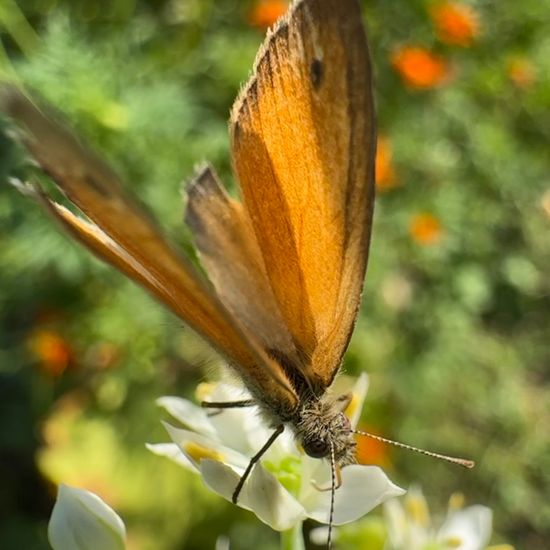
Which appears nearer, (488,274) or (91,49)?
(91,49)

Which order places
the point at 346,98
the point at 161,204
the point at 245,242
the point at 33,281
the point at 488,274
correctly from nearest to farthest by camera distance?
1. the point at 346,98
2. the point at 245,242
3. the point at 161,204
4. the point at 33,281
5. the point at 488,274

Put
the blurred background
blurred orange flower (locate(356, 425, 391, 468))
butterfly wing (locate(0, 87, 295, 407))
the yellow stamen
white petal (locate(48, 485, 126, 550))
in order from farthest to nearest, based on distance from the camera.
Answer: blurred orange flower (locate(356, 425, 391, 468)) < the blurred background < the yellow stamen < white petal (locate(48, 485, 126, 550)) < butterfly wing (locate(0, 87, 295, 407))

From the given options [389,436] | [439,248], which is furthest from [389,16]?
[389,436]

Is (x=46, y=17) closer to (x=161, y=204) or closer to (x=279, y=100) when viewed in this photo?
(x=161, y=204)

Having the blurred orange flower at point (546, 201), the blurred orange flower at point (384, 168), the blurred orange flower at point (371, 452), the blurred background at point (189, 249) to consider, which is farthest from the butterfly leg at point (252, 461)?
the blurred orange flower at point (546, 201)

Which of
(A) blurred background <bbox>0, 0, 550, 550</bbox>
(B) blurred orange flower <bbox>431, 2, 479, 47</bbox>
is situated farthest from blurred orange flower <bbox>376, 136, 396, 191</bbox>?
(B) blurred orange flower <bbox>431, 2, 479, 47</bbox>

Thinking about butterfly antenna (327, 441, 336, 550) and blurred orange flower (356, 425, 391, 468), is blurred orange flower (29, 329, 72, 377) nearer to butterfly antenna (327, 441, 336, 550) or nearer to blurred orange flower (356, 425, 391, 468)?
blurred orange flower (356, 425, 391, 468)
